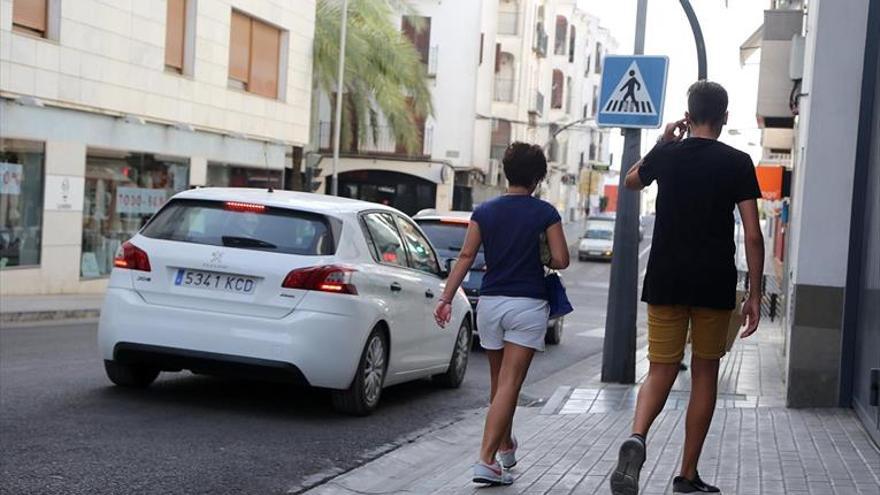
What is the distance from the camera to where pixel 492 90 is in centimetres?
5903

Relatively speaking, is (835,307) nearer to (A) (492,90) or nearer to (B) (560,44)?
(A) (492,90)

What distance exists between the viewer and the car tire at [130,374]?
31.6 feet

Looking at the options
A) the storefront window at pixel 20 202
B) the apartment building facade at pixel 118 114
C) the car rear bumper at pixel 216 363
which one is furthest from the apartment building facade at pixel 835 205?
the storefront window at pixel 20 202

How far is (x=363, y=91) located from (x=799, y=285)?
34.0 m

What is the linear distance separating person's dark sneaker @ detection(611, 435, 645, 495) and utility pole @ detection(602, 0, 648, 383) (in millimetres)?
6690

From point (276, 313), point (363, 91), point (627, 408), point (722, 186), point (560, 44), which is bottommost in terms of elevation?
point (627, 408)

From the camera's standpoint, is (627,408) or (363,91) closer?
(627,408)

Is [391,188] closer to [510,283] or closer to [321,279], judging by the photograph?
[321,279]

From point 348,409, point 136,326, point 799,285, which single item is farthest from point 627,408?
Result: point 136,326

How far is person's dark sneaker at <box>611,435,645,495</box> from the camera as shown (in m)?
5.72

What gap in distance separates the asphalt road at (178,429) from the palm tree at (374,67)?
95.5 ft

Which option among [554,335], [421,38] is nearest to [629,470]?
[554,335]

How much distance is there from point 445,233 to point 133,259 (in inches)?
317

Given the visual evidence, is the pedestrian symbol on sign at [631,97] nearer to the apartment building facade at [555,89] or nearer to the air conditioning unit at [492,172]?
the apartment building facade at [555,89]
